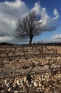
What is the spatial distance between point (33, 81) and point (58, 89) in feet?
3.87

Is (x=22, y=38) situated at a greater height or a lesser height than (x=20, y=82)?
greater

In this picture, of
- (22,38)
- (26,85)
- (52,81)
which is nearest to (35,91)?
(26,85)

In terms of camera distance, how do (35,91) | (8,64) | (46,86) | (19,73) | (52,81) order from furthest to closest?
(8,64), (19,73), (52,81), (46,86), (35,91)

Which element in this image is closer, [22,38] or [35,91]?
[35,91]

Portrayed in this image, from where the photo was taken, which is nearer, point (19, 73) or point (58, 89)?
point (58, 89)

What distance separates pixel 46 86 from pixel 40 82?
40 cm

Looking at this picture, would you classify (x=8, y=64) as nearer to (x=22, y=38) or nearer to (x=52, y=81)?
(x=52, y=81)

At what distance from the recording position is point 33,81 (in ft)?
28.5

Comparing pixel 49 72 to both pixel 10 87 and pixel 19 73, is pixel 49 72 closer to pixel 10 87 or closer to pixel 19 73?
pixel 19 73

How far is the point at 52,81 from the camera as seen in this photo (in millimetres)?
8898

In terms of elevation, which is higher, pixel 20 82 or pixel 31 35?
pixel 31 35

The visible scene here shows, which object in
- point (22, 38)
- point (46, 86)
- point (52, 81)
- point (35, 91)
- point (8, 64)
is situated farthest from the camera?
point (22, 38)

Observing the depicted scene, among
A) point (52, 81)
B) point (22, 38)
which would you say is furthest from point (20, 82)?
point (22, 38)

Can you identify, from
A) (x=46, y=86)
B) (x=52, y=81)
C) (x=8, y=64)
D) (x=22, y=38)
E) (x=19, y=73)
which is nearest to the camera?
(x=46, y=86)
